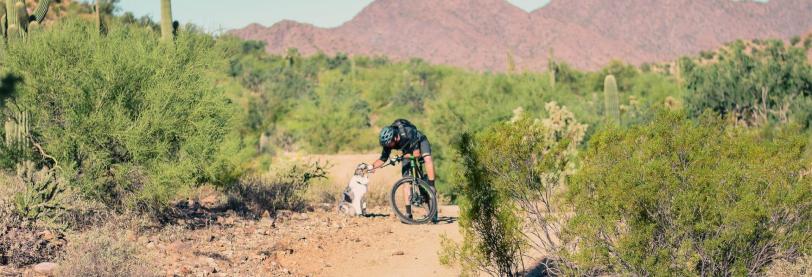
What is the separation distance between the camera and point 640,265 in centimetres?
729

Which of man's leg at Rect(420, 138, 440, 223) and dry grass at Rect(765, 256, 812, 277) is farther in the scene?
man's leg at Rect(420, 138, 440, 223)

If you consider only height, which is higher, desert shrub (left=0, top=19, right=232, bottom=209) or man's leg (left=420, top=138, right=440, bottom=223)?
desert shrub (left=0, top=19, right=232, bottom=209)

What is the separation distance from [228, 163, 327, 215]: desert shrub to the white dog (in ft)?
2.87

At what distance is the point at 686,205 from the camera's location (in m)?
7.18

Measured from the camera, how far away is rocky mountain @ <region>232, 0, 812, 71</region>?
153 meters

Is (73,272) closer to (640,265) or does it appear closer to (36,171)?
(36,171)

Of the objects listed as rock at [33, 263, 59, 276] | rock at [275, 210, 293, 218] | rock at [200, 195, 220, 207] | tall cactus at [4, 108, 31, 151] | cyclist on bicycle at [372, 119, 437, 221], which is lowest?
rock at [275, 210, 293, 218]

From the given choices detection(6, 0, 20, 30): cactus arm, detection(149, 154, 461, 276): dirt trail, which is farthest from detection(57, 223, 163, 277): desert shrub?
detection(6, 0, 20, 30): cactus arm

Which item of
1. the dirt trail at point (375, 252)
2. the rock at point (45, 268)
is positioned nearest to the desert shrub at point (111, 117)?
the dirt trail at point (375, 252)

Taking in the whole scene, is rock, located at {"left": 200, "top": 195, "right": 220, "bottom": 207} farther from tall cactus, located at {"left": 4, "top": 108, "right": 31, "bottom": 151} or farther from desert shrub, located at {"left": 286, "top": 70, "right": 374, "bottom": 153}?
desert shrub, located at {"left": 286, "top": 70, "right": 374, "bottom": 153}

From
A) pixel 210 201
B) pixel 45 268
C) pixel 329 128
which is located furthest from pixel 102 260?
pixel 329 128

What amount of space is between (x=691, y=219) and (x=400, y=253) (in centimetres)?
392

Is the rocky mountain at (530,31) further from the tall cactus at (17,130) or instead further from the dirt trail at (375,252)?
the tall cactus at (17,130)

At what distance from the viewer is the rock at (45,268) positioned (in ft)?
27.1
